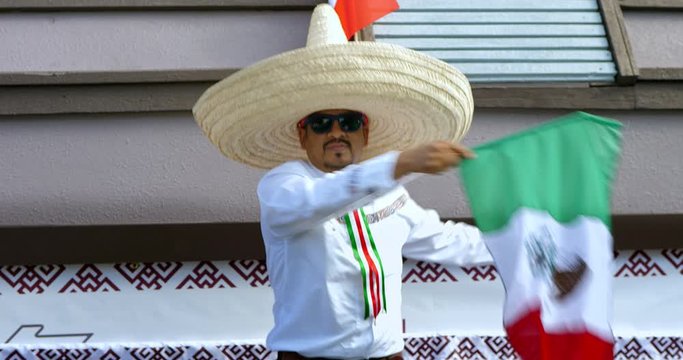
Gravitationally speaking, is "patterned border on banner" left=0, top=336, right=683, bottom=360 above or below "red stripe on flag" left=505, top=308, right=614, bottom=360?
below

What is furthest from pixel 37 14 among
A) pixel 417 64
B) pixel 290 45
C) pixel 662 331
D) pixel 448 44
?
pixel 662 331

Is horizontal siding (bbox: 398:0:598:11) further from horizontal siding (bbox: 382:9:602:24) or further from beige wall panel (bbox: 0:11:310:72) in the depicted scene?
beige wall panel (bbox: 0:11:310:72)

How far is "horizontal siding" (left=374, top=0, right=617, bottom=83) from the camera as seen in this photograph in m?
5.51

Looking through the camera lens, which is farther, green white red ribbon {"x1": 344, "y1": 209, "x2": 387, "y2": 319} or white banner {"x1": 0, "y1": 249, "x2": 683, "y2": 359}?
white banner {"x1": 0, "y1": 249, "x2": 683, "y2": 359}

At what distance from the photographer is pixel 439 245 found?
4.11 meters

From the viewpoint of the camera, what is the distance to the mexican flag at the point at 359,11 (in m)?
5.29

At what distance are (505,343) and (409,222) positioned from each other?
153 centimetres

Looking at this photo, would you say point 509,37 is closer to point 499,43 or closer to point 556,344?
point 499,43

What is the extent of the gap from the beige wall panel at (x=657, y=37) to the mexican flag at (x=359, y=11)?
1.17 meters

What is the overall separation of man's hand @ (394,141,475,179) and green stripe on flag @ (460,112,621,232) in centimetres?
24

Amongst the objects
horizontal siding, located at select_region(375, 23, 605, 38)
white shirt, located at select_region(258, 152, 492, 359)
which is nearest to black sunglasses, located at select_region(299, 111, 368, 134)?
white shirt, located at select_region(258, 152, 492, 359)

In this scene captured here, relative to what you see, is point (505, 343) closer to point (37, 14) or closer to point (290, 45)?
point (290, 45)

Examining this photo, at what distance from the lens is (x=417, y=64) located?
3865 millimetres

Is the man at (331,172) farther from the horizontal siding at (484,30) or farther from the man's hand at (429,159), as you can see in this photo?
the horizontal siding at (484,30)
